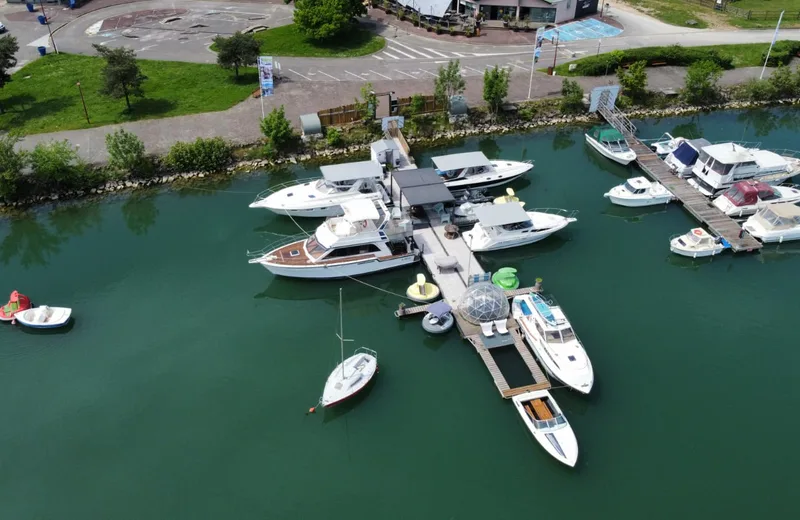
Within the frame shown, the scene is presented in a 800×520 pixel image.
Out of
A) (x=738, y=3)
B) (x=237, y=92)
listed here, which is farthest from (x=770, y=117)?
(x=237, y=92)

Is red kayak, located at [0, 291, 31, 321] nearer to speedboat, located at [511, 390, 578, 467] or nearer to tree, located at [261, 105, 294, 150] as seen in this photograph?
tree, located at [261, 105, 294, 150]

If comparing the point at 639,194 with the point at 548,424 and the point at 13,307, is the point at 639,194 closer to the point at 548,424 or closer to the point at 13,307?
the point at 548,424

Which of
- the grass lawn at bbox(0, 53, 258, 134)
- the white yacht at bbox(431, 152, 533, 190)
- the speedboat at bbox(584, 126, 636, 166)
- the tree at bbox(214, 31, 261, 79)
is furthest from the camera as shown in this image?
the tree at bbox(214, 31, 261, 79)

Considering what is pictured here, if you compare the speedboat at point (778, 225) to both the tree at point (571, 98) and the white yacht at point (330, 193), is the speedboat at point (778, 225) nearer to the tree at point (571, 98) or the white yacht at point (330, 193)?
the tree at point (571, 98)

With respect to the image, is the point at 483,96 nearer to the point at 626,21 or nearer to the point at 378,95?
the point at 378,95

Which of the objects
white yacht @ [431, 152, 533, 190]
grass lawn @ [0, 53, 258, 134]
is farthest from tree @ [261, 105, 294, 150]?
white yacht @ [431, 152, 533, 190]

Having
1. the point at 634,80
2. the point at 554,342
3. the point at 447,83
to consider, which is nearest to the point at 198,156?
the point at 447,83

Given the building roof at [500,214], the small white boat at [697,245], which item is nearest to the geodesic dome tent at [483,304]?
the building roof at [500,214]
